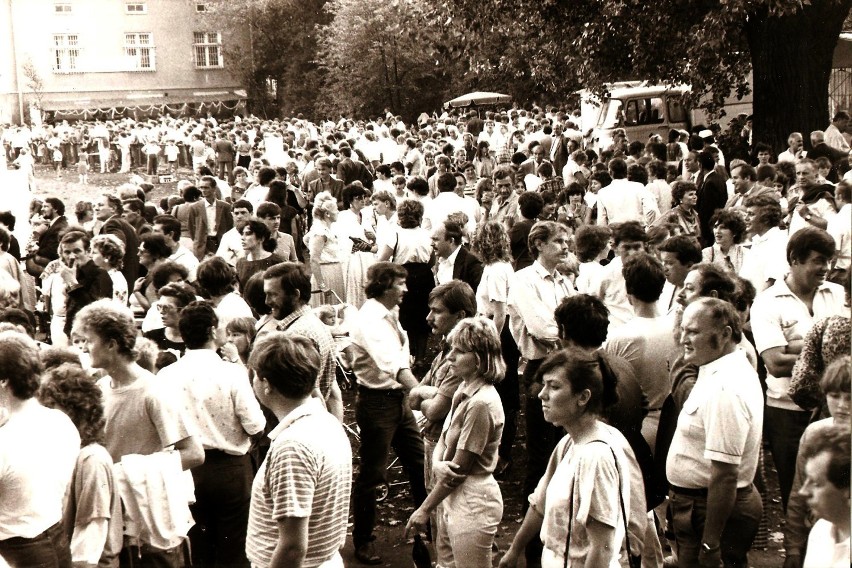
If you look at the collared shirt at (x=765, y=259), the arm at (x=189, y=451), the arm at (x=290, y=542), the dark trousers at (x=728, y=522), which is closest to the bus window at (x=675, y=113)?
the collared shirt at (x=765, y=259)

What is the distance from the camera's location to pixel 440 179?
37.3ft

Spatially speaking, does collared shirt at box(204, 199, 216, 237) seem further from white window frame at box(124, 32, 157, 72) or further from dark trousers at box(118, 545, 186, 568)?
white window frame at box(124, 32, 157, 72)

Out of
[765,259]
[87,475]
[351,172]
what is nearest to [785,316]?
[765,259]

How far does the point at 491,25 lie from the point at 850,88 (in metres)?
12.9

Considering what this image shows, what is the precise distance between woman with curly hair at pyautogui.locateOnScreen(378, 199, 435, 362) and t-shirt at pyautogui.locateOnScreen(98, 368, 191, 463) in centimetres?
507

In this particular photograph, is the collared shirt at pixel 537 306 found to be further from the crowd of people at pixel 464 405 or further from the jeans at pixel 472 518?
the jeans at pixel 472 518

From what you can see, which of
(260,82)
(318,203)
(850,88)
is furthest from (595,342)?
(260,82)

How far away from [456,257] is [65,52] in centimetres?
5520

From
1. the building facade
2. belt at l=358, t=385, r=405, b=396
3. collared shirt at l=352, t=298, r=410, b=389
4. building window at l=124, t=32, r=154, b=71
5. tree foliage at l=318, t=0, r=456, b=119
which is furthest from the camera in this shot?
building window at l=124, t=32, r=154, b=71

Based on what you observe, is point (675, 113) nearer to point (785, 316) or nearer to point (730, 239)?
point (730, 239)

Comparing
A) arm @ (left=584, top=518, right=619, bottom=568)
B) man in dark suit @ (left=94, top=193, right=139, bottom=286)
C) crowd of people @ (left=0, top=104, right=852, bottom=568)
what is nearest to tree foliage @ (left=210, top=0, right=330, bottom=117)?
man in dark suit @ (left=94, top=193, right=139, bottom=286)

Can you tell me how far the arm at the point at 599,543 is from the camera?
144 inches

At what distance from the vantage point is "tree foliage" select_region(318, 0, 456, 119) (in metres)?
45.3

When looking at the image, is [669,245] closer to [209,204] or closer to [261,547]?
[261,547]
